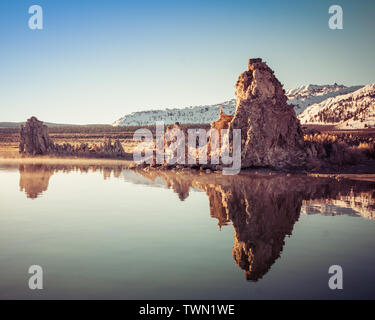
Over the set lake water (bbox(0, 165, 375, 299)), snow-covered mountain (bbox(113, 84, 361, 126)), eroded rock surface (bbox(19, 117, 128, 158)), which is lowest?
lake water (bbox(0, 165, 375, 299))

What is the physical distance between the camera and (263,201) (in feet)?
31.5

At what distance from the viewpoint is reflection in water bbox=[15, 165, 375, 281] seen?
5.86 m

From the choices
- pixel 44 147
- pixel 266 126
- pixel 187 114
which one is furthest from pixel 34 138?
pixel 187 114

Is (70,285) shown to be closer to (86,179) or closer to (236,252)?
(236,252)

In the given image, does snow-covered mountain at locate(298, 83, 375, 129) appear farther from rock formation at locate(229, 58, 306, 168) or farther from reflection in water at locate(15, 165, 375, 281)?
reflection in water at locate(15, 165, 375, 281)

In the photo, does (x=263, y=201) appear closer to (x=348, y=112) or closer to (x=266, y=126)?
(x=266, y=126)

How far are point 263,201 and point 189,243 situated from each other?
3764mm

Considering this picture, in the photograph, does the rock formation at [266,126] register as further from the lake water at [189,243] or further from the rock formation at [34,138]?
the rock formation at [34,138]

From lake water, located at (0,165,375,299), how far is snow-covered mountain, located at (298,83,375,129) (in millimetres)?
34063

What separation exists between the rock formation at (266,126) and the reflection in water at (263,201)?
2237 mm

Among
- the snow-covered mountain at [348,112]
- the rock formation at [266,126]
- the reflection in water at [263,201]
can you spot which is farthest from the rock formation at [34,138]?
the snow-covered mountain at [348,112]

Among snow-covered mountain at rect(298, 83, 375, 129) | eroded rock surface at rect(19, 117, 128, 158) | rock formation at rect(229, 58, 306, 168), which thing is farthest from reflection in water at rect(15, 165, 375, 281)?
snow-covered mountain at rect(298, 83, 375, 129)
